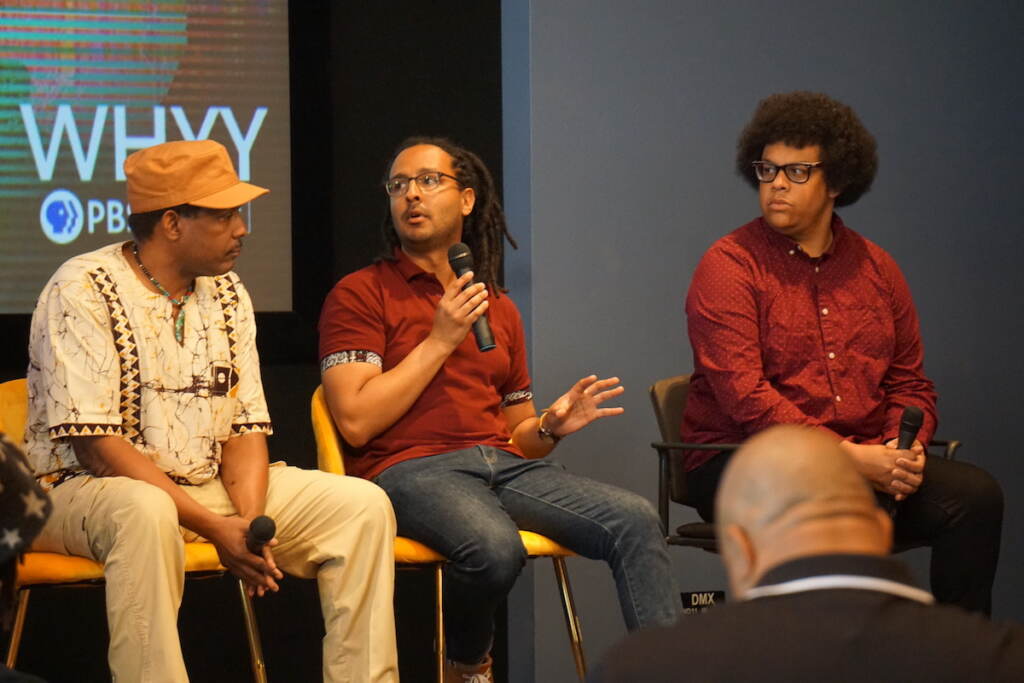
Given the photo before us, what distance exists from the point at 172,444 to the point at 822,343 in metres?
1.73

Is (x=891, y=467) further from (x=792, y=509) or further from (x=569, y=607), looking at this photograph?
(x=792, y=509)

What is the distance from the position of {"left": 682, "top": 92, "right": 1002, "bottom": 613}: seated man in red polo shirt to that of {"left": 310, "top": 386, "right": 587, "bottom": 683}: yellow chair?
0.46m

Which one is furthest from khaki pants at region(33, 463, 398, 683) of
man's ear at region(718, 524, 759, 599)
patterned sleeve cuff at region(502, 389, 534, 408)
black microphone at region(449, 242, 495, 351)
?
man's ear at region(718, 524, 759, 599)

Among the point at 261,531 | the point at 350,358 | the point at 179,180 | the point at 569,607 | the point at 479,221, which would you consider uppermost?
the point at 179,180

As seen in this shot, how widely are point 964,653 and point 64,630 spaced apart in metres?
3.29

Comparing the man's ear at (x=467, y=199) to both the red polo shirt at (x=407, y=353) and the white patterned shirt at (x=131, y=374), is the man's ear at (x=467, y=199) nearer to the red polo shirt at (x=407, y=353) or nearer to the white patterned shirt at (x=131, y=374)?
the red polo shirt at (x=407, y=353)

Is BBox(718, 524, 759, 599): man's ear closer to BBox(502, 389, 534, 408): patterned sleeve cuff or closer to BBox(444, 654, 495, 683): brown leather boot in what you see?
BBox(444, 654, 495, 683): brown leather boot

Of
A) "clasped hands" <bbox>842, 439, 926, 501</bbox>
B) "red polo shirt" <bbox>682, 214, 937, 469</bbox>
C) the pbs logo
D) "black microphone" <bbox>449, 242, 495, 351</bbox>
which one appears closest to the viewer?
"black microphone" <bbox>449, 242, 495, 351</bbox>

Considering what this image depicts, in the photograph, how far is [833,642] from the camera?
1.14 m

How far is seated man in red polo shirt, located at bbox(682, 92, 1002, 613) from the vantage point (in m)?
3.38

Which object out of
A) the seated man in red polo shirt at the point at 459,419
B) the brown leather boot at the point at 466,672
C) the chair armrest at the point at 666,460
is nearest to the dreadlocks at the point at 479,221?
the seated man in red polo shirt at the point at 459,419

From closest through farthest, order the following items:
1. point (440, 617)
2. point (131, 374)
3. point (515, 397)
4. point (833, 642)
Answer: point (833, 642)
point (131, 374)
point (440, 617)
point (515, 397)

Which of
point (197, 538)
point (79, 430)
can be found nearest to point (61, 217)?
point (79, 430)

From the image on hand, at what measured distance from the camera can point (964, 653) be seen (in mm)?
1135
